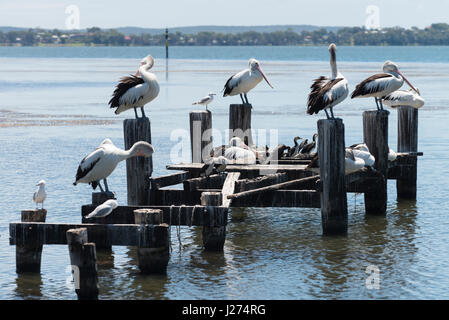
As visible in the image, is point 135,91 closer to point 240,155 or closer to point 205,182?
point 205,182

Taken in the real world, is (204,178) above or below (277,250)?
above

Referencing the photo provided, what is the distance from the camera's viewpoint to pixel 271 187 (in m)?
13.6

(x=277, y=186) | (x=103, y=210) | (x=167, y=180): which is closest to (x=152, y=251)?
(x=103, y=210)

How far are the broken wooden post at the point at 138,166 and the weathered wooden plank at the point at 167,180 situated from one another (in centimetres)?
18

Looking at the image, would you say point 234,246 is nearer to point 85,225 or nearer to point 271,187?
point 271,187

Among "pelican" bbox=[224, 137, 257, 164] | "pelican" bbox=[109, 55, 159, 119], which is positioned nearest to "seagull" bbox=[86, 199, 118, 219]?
"pelican" bbox=[109, 55, 159, 119]

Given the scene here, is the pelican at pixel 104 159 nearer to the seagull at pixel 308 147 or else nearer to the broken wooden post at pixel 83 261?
the broken wooden post at pixel 83 261

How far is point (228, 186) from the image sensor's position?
1384 cm

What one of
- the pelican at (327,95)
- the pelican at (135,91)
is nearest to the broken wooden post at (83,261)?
the pelican at (135,91)

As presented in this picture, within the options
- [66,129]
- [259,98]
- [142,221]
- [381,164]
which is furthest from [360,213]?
[259,98]

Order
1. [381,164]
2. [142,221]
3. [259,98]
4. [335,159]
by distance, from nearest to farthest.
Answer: [142,221]
[335,159]
[381,164]
[259,98]

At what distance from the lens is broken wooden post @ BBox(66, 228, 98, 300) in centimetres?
984

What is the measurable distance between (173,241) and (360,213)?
13.5 ft

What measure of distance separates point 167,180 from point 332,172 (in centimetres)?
300
